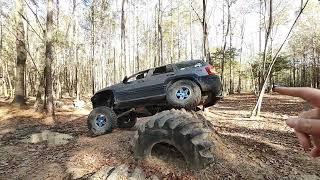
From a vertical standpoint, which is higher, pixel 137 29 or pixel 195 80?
pixel 137 29

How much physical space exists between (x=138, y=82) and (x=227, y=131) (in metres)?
3.68

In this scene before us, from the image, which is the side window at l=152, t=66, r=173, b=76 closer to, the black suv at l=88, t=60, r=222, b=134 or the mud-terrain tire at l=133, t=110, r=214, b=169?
the black suv at l=88, t=60, r=222, b=134

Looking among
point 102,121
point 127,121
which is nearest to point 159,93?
point 102,121

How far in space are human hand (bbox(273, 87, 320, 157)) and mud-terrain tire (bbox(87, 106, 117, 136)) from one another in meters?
10.9

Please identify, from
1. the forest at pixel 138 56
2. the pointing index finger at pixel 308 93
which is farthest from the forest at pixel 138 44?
the pointing index finger at pixel 308 93

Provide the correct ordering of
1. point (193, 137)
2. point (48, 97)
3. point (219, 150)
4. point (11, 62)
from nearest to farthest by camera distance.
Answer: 1. point (193, 137)
2. point (219, 150)
3. point (48, 97)
4. point (11, 62)

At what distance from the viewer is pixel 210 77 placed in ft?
35.7

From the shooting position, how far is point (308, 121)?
1.00 meters

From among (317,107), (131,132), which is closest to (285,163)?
(131,132)

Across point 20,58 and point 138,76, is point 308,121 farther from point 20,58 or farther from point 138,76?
point 20,58

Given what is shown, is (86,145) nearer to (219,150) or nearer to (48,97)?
(219,150)

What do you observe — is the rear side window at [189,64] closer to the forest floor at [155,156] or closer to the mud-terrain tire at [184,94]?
the mud-terrain tire at [184,94]

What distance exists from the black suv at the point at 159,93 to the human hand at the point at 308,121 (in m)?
9.52

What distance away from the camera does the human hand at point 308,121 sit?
0.99 meters
